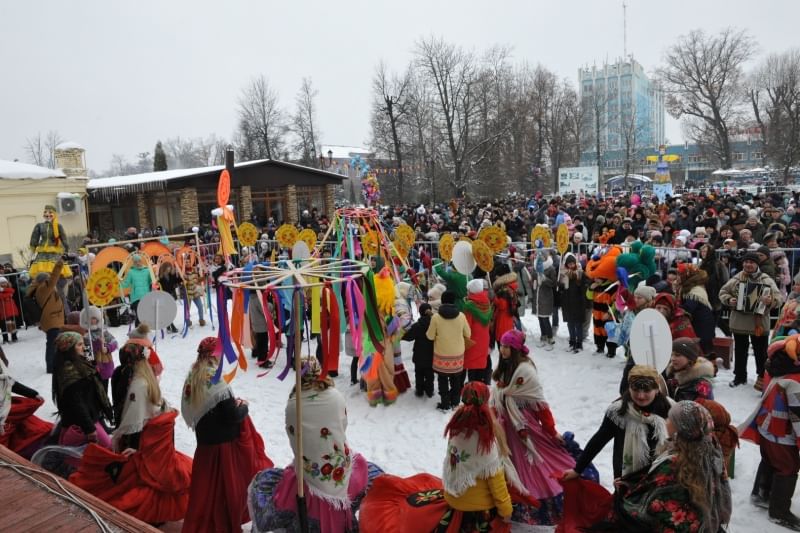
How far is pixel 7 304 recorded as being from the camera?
11.4 m

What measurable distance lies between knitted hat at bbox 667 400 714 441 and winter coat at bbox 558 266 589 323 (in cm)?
597

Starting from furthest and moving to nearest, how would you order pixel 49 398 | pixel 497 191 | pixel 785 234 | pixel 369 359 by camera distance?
1. pixel 497 191
2. pixel 785 234
3. pixel 49 398
4. pixel 369 359

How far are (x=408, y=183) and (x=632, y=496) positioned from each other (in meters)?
35.8

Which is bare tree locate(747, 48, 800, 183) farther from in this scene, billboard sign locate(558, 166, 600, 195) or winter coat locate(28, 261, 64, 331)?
winter coat locate(28, 261, 64, 331)

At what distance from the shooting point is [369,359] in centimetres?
760

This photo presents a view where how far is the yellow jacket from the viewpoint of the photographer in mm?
3768

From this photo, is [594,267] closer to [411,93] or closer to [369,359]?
[369,359]

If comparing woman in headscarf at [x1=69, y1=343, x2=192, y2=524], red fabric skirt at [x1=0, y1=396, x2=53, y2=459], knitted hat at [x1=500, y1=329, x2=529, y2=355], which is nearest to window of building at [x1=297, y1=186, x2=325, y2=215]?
red fabric skirt at [x1=0, y1=396, x2=53, y2=459]

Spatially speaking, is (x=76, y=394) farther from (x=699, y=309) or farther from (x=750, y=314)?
(x=750, y=314)

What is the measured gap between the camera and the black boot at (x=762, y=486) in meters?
4.78

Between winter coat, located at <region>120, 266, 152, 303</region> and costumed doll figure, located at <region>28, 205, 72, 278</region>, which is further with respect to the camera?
costumed doll figure, located at <region>28, 205, 72, 278</region>

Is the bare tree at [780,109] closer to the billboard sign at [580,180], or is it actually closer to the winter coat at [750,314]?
the billboard sign at [580,180]

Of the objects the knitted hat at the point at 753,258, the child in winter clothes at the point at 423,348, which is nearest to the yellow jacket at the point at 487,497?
the child in winter clothes at the point at 423,348

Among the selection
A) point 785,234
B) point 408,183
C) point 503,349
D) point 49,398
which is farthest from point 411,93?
point 503,349
